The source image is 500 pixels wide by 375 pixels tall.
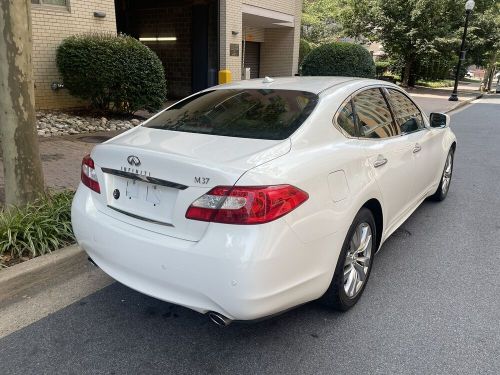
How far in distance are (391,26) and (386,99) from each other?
2566cm

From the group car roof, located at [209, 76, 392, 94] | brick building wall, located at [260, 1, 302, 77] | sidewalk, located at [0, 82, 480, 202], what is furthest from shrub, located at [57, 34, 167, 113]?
brick building wall, located at [260, 1, 302, 77]

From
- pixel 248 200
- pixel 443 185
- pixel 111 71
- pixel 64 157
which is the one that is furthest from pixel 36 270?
pixel 111 71

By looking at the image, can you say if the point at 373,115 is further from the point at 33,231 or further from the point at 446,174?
the point at 33,231

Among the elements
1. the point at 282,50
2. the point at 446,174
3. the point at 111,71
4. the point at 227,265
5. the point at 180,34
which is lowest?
the point at 446,174

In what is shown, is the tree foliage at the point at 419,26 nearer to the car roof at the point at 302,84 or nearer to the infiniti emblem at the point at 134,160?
the car roof at the point at 302,84

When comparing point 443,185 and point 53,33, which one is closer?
point 443,185

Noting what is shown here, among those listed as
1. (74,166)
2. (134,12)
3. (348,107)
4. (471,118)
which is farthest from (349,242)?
(134,12)

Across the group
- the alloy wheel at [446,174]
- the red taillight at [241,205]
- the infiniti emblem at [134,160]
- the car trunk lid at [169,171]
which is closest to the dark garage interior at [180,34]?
the alloy wheel at [446,174]

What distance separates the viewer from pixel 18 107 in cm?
376

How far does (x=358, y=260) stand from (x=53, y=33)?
8.92m

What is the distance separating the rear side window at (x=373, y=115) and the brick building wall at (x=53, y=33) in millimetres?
8020

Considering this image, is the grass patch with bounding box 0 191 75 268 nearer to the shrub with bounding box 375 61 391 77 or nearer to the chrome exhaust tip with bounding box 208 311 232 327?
the chrome exhaust tip with bounding box 208 311 232 327

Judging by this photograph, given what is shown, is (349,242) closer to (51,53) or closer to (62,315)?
(62,315)

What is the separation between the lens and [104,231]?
8.79 ft
